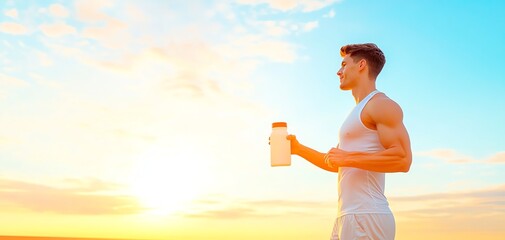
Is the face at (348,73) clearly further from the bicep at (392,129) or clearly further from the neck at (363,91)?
the bicep at (392,129)

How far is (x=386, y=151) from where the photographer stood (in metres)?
3.83

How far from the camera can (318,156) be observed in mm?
4586

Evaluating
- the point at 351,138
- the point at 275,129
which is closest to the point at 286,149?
the point at 275,129

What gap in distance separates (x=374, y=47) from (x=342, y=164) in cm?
94

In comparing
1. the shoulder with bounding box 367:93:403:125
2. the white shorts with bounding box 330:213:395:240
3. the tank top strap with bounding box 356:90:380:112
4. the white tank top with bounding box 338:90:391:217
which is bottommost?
the white shorts with bounding box 330:213:395:240

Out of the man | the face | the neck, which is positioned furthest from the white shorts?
the face

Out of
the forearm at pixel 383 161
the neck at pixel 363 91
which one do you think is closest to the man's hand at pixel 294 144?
the neck at pixel 363 91

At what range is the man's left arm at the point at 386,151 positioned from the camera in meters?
3.83

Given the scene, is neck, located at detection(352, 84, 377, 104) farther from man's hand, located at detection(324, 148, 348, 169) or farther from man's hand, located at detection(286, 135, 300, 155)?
man's hand, located at detection(286, 135, 300, 155)

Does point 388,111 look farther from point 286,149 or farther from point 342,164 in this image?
point 286,149

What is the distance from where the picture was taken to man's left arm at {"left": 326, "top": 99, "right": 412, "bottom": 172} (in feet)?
12.6

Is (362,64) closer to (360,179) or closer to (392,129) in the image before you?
(392,129)

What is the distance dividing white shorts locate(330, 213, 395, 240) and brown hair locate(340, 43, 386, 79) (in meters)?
1.02

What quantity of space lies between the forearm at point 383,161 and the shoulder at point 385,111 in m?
0.21
